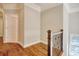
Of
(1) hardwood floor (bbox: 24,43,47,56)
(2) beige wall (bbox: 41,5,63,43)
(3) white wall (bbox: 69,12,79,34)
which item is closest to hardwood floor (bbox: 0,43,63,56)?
(1) hardwood floor (bbox: 24,43,47,56)

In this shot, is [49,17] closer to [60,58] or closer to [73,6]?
[73,6]

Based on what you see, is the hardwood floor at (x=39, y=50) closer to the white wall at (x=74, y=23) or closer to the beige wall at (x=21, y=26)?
the beige wall at (x=21, y=26)

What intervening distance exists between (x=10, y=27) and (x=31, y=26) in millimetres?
280

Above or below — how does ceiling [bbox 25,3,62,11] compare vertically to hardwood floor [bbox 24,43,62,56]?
above

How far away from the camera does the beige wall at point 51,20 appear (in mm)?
1400

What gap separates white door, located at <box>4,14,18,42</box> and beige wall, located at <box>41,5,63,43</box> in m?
0.36

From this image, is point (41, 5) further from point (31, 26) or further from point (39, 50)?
point (39, 50)

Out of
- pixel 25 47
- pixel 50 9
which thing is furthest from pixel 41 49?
pixel 50 9

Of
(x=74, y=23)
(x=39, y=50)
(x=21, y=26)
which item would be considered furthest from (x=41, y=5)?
(x=39, y=50)

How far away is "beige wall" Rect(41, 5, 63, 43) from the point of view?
1.40 m

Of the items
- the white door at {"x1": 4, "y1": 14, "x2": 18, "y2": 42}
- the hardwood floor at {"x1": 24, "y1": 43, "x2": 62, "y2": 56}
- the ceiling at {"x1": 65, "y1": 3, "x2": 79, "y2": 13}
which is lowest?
the hardwood floor at {"x1": 24, "y1": 43, "x2": 62, "y2": 56}

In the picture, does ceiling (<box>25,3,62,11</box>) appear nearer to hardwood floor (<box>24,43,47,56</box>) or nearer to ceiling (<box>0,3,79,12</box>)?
ceiling (<box>0,3,79,12</box>)

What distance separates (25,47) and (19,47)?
0.26 ft

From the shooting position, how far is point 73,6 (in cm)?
142
